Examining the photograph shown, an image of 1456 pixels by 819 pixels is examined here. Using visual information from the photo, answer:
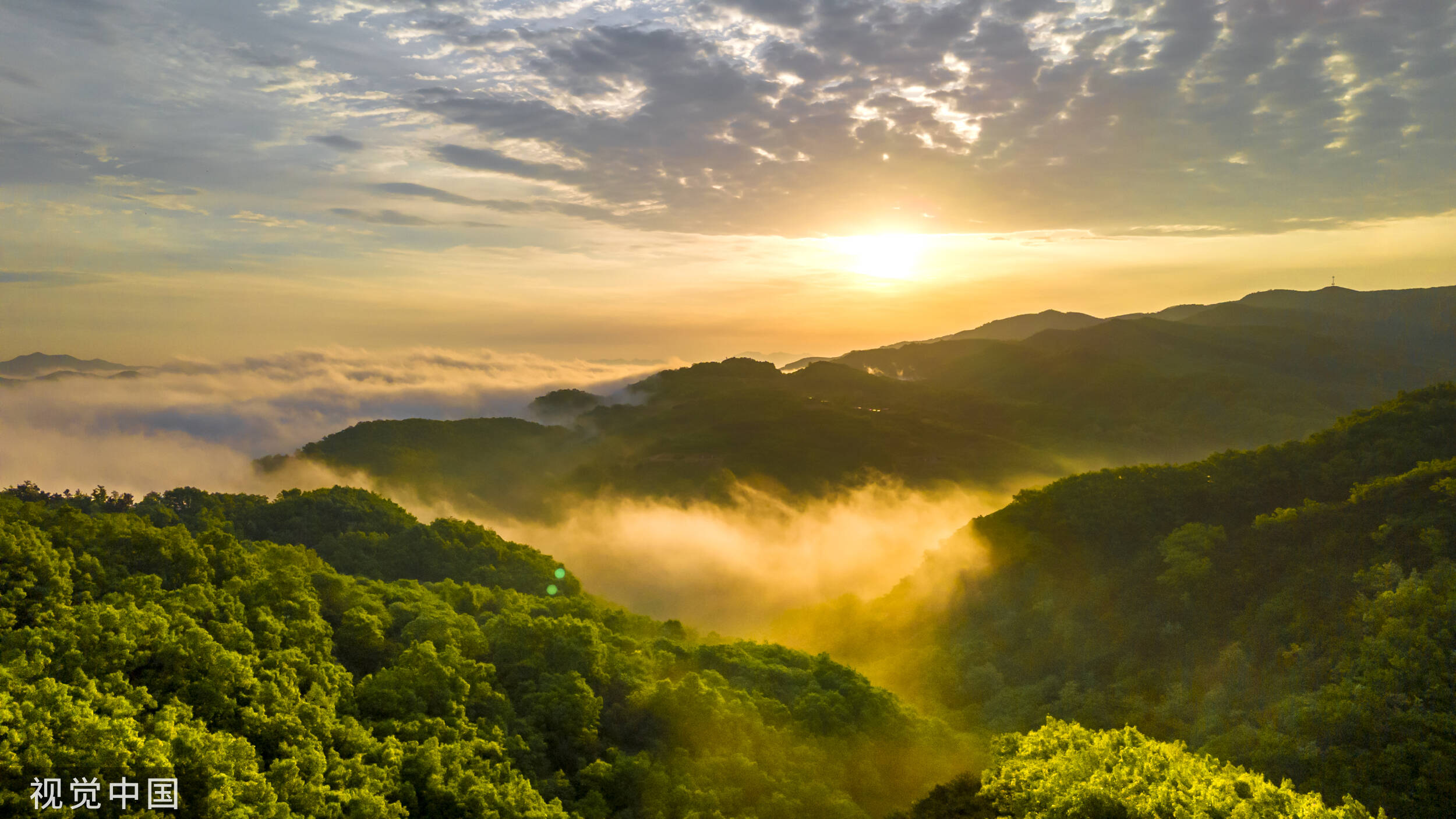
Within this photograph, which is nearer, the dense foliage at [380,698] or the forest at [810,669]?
the dense foliage at [380,698]

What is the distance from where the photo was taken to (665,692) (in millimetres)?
42094

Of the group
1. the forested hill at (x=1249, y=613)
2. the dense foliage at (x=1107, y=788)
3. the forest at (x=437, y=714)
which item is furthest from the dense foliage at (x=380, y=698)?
the forested hill at (x=1249, y=613)

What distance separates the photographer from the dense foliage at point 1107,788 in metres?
26.1

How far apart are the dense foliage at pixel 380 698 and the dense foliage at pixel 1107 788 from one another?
22.0 feet

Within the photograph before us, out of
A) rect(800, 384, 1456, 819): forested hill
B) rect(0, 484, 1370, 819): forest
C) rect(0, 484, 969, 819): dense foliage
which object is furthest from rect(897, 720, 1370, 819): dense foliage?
rect(0, 484, 969, 819): dense foliage

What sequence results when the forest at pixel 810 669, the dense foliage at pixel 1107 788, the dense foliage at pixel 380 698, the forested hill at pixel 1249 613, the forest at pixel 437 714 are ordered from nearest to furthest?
the dense foliage at pixel 380 698
the forest at pixel 437 714
the dense foliage at pixel 1107 788
the forest at pixel 810 669
the forested hill at pixel 1249 613

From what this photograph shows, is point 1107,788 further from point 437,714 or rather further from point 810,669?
point 437,714

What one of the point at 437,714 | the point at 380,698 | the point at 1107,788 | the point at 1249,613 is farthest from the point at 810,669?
the point at 1249,613

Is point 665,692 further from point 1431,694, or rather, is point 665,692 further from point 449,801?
point 1431,694

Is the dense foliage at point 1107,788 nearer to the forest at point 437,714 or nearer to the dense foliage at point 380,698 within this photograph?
the forest at point 437,714

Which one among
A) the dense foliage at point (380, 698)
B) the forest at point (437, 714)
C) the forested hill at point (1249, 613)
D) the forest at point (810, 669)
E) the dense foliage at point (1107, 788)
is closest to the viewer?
the dense foliage at point (380, 698)

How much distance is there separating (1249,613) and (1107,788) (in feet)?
99.5

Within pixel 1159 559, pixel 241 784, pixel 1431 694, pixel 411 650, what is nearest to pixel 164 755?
pixel 241 784

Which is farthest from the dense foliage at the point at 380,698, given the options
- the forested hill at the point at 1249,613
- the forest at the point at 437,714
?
the forested hill at the point at 1249,613
